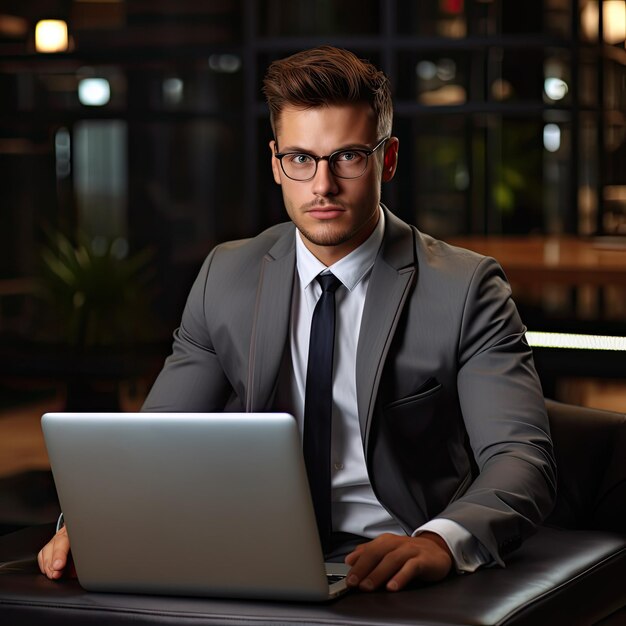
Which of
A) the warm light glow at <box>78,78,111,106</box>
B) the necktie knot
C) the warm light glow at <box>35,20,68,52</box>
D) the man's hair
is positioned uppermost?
the warm light glow at <box>35,20,68,52</box>

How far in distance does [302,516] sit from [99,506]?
0.31 m

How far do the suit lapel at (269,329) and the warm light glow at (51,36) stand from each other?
6.34 meters

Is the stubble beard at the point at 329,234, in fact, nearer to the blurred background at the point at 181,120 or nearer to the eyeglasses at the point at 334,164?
the eyeglasses at the point at 334,164

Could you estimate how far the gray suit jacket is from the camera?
2.12 metres

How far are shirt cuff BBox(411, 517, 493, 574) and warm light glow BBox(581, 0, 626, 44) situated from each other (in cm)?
810

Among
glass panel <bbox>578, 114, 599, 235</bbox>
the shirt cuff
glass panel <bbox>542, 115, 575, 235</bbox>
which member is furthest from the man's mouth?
glass panel <bbox>578, 114, 599, 235</bbox>

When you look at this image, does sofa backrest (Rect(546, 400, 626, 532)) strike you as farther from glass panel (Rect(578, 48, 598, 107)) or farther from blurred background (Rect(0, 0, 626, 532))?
glass panel (Rect(578, 48, 598, 107))

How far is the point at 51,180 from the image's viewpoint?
323 inches

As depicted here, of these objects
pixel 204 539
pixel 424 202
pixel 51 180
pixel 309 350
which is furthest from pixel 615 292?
pixel 204 539

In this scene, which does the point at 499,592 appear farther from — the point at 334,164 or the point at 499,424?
the point at 334,164

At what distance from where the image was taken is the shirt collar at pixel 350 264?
2.32 metres

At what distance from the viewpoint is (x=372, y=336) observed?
7.35 feet

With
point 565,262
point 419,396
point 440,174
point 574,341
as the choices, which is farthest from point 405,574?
point 440,174

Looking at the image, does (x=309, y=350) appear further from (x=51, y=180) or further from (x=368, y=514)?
(x=51, y=180)
